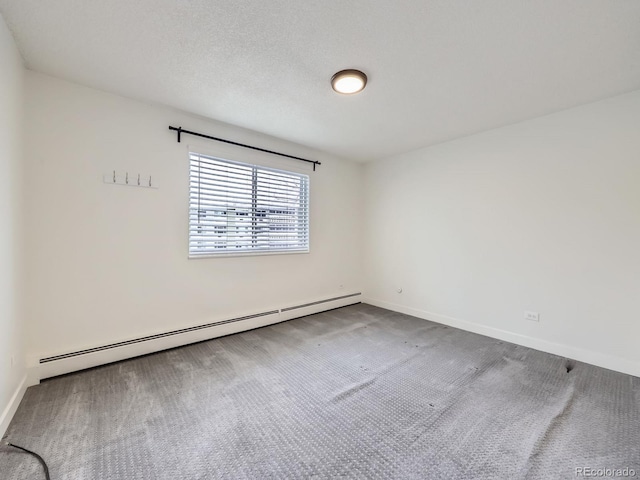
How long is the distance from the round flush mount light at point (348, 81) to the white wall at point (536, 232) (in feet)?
6.43

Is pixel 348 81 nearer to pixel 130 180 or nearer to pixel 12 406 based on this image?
pixel 130 180

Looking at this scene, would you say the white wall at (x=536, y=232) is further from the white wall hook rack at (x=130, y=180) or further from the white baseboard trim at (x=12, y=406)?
the white baseboard trim at (x=12, y=406)

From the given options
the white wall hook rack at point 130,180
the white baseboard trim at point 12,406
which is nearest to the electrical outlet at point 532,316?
the white wall hook rack at point 130,180

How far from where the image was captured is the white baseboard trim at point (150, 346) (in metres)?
2.10

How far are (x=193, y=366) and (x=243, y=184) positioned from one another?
2.08 metres

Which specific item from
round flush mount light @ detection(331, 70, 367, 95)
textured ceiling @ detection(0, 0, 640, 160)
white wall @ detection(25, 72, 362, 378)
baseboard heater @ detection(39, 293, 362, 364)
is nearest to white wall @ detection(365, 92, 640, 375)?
textured ceiling @ detection(0, 0, 640, 160)

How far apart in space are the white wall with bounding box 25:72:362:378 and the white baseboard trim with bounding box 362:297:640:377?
254cm

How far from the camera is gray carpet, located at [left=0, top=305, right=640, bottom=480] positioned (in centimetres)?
136

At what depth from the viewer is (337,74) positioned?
207cm

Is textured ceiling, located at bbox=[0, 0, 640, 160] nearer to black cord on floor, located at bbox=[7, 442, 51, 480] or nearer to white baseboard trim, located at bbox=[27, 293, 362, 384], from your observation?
white baseboard trim, located at bbox=[27, 293, 362, 384]

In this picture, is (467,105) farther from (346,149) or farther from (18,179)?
(18,179)

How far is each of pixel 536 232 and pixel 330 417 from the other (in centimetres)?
284

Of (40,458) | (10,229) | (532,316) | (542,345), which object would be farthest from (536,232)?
(10,229)

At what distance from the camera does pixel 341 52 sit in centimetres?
184
